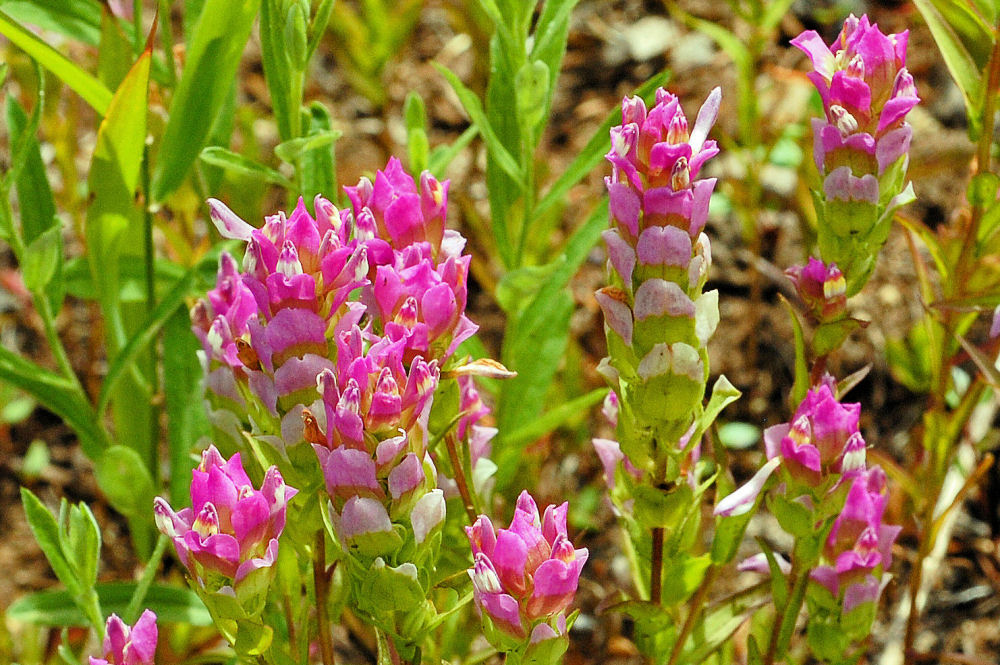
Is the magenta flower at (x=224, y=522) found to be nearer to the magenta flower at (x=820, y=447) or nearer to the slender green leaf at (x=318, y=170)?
the magenta flower at (x=820, y=447)

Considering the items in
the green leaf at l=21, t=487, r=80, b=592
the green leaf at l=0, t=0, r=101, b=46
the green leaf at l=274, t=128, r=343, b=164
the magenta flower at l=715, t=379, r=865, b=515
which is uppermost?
the green leaf at l=0, t=0, r=101, b=46

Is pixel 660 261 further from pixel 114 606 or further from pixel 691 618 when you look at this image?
pixel 114 606

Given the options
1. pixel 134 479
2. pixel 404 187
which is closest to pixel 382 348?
pixel 404 187

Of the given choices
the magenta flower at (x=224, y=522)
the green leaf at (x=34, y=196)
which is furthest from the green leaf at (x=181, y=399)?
the magenta flower at (x=224, y=522)

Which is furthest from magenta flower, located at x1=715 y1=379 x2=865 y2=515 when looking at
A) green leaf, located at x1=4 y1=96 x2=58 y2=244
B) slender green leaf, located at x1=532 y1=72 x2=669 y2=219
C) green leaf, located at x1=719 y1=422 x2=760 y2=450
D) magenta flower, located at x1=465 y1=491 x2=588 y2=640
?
green leaf, located at x1=719 y1=422 x2=760 y2=450

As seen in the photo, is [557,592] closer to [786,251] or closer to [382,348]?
[382,348]

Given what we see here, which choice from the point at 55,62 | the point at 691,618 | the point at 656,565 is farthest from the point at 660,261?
the point at 55,62

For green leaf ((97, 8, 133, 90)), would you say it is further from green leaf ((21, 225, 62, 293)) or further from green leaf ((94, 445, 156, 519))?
green leaf ((94, 445, 156, 519))
